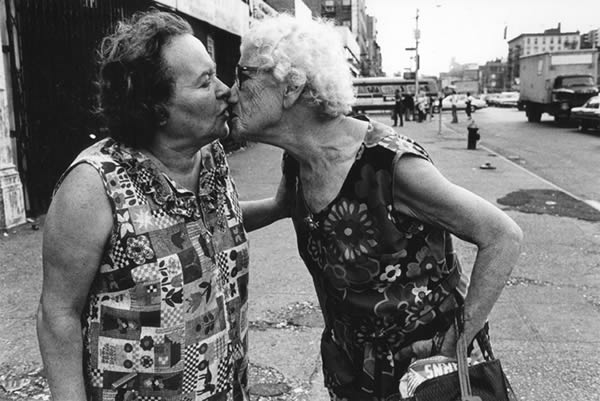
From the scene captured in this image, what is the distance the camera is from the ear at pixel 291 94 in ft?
6.92

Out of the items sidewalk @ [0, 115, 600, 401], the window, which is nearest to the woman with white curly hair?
sidewalk @ [0, 115, 600, 401]

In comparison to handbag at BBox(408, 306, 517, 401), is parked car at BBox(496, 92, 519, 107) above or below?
below

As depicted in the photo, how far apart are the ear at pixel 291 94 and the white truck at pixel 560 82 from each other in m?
29.7

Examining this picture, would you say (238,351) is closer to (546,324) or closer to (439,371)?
(439,371)

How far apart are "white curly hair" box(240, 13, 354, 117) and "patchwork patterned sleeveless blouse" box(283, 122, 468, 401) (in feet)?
0.59

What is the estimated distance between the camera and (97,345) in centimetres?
181

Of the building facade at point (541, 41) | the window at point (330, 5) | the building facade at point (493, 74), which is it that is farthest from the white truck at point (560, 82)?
the building facade at point (541, 41)

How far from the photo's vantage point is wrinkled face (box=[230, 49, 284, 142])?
214 centimetres

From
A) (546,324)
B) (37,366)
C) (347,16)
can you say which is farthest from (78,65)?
(347,16)

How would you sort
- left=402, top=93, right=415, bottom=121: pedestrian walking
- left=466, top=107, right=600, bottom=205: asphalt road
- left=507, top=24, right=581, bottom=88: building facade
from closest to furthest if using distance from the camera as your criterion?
left=466, top=107, right=600, bottom=205: asphalt road < left=402, top=93, right=415, bottom=121: pedestrian walking < left=507, top=24, right=581, bottom=88: building facade

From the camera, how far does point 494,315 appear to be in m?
5.15

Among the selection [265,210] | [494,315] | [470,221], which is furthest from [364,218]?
[494,315]

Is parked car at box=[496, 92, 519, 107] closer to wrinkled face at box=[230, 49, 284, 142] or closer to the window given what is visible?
the window

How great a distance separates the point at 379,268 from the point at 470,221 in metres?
0.32
